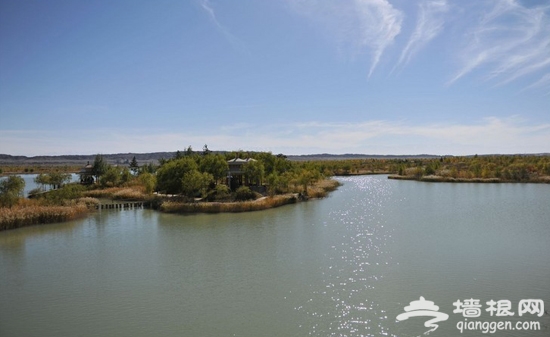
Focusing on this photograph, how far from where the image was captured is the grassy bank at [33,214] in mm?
29906

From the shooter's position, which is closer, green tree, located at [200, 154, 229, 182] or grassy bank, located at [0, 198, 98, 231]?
grassy bank, located at [0, 198, 98, 231]

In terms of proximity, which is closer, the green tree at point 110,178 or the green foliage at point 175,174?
the green foliage at point 175,174

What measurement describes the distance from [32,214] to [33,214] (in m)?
0.08

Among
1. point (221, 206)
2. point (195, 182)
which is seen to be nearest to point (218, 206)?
point (221, 206)

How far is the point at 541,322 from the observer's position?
1193 cm

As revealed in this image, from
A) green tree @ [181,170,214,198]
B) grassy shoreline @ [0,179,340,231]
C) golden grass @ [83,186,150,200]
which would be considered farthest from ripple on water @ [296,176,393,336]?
golden grass @ [83,186,150,200]

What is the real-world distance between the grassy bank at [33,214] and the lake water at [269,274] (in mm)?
962

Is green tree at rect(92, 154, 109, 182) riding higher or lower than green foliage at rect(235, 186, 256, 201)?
higher

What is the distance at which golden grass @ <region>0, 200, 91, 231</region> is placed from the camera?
29872 millimetres

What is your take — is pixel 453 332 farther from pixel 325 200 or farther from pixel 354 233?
pixel 325 200

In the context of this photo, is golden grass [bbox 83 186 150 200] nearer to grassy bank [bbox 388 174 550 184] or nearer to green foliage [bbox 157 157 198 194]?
green foliage [bbox 157 157 198 194]

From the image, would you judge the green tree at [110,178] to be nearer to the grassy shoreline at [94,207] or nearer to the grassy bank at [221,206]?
the grassy shoreline at [94,207]

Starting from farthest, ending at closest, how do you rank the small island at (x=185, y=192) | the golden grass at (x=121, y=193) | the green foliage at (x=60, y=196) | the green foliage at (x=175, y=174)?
1. the golden grass at (x=121, y=193)
2. the green foliage at (x=175, y=174)
3. the green foliage at (x=60, y=196)
4. the small island at (x=185, y=192)

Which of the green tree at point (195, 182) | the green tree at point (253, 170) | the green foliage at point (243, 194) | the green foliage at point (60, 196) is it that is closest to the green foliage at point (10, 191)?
the green foliage at point (60, 196)
